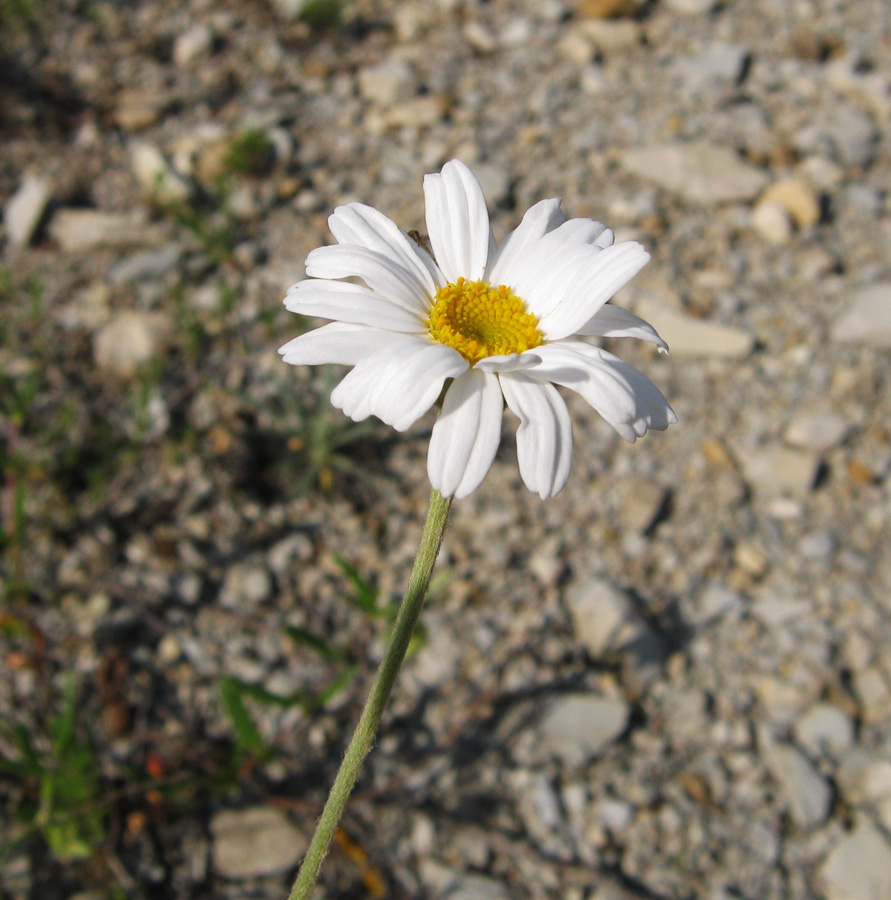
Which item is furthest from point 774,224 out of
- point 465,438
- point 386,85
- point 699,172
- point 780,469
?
point 465,438

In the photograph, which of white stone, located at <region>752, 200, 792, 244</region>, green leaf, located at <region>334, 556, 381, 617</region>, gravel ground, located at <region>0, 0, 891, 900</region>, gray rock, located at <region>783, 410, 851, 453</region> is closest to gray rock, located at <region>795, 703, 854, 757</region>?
gravel ground, located at <region>0, 0, 891, 900</region>

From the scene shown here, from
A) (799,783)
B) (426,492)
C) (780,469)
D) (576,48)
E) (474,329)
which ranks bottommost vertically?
(799,783)

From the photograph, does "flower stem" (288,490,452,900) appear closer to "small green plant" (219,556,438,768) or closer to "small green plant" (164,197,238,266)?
"small green plant" (219,556,438,768)

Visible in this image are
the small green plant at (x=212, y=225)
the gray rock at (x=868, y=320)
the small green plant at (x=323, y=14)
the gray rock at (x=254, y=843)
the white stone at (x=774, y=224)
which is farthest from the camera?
the small green plant at (x=323, y=14)

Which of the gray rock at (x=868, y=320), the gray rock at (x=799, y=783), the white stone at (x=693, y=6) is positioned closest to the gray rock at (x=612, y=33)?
the white stone at (x=693, y=6)

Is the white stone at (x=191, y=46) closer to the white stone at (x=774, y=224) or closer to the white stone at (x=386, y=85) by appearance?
the white stone at (x=386, y=85)

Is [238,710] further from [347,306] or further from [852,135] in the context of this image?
[852,135]

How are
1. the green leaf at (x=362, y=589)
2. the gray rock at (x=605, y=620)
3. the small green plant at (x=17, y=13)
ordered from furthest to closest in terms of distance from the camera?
the small green plant at (x=17, y=13) → the gray rock at (x=605, y=620) → the green leaf at (x=362, y=589)
